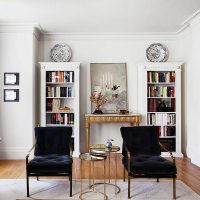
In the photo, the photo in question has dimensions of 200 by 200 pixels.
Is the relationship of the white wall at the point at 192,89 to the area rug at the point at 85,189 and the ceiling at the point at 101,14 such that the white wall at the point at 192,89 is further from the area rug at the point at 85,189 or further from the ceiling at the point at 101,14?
the area rug at the point at 85,189

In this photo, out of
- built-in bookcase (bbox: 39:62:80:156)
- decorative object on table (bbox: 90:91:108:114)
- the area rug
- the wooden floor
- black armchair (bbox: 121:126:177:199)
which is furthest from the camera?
decorative object on table (bbox: 90:91:108:114)

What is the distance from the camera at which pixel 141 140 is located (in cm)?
443

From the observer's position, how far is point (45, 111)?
6.34 metres

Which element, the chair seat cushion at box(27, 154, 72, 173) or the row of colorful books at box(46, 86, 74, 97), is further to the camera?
the row of colorful books at box(46, 86, 74, 97)

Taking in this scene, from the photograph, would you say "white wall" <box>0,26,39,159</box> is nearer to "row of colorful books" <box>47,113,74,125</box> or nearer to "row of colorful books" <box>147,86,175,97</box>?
"row of colorful books" <box>47,113,74,125</box>

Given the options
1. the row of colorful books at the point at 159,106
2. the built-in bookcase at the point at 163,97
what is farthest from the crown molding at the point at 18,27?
the row of colorful books at the point at 159,106

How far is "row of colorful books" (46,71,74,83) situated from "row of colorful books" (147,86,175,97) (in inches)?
72.6

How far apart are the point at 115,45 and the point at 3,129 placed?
10.8ft

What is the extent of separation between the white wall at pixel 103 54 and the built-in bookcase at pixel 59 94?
1.39 feet

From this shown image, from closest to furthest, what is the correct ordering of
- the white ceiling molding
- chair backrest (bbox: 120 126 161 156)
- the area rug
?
the area rug < chair backrest (bbox: 120 126 161 156) < the white ceiling molding

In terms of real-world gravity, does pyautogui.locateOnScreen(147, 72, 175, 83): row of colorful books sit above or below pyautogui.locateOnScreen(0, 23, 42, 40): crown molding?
below

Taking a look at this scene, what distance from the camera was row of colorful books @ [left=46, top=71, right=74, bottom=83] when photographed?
6.39 meters

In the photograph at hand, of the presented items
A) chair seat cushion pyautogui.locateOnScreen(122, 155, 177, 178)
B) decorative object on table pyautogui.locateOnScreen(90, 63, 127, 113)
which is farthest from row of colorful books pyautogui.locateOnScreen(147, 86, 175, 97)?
chair seat cushion pyautogui.locateOnScreen(122, 155, 177, 178)

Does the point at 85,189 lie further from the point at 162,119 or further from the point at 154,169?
the point at 162,119
